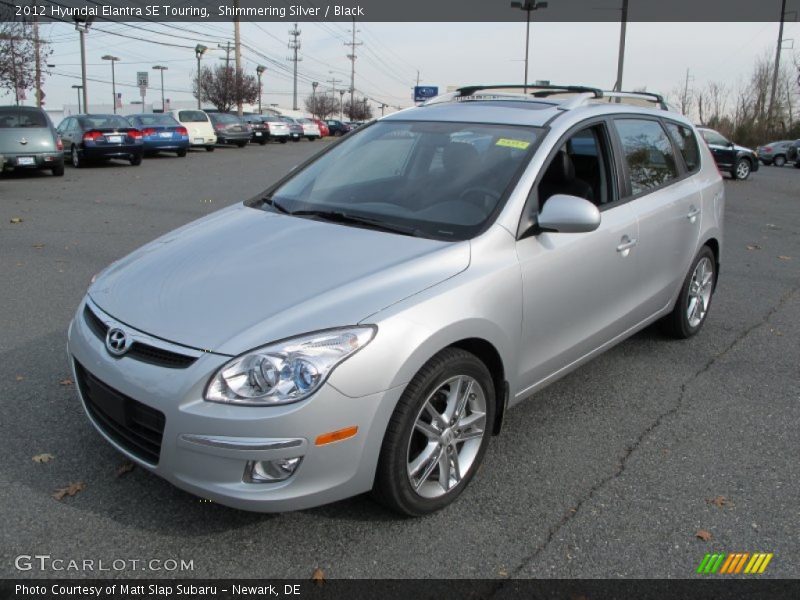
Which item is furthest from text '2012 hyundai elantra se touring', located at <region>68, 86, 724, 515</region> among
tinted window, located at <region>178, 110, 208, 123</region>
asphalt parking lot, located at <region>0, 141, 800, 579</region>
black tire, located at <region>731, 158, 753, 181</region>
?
tinted window, located at <region>178, 110, 208, 123</region>

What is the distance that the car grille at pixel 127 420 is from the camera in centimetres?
269

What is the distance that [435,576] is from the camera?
2.67 meters

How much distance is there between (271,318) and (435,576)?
115 centimetres

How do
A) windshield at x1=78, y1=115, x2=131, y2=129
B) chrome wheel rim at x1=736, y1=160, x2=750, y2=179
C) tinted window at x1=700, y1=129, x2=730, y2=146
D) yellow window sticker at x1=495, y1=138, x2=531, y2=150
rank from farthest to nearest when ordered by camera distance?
chrome wheel rim at x1=736, y1=160, x2=750, y2=179, tinted window at x1=700, y1=129, x2=730, y2=146, windshield at x1=78, y1=115, x2=131, y2=129, yellow window sticker at x1=495, y1=138, x2=531, y2=150

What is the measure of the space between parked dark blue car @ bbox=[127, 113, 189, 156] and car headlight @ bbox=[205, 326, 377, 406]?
23.2m

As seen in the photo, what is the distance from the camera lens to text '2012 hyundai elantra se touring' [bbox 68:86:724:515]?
257cm

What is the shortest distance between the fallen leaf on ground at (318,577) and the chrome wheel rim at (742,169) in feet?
77.7

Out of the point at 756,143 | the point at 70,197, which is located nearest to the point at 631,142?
the point at 70,197

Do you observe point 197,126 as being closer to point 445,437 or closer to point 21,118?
point 21,118

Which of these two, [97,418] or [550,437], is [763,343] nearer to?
[550,437]

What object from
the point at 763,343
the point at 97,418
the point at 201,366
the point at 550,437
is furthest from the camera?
the point at 763,343

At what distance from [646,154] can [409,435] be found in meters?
2.82

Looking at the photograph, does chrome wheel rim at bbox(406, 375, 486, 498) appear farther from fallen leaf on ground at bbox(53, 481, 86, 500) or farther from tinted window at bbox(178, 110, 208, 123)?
tinted window at bbox(178, 110, 208, 123)

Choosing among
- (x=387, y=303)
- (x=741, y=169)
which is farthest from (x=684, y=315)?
(x=741, y=169)
